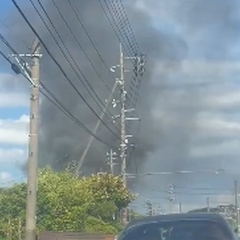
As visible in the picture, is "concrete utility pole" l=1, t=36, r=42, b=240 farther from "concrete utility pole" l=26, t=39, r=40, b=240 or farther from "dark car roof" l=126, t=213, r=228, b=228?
"dark car roof" l=126, t=213, r=228, b=228

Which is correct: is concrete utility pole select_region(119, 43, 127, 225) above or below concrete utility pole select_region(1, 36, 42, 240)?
above

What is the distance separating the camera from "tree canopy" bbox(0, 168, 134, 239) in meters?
49.6

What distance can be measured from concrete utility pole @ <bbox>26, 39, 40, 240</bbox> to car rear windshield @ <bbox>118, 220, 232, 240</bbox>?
61.0 feet

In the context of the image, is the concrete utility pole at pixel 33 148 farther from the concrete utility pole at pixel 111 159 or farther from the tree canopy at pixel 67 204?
the concrete utility pole at pixel 111 159

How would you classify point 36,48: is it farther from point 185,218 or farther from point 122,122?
point 122,122

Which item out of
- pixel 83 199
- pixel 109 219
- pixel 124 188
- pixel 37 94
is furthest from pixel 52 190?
pixel 37 94

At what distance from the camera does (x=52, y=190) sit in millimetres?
51625

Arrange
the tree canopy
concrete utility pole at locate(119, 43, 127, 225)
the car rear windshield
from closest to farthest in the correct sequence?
1. the car rear windshield
2. the tree canopy
3. concrete utility pole at locate(119, 43, 127, 225)

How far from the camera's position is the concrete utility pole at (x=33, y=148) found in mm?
29953

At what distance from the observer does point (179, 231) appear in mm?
11219

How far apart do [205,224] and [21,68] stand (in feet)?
62.9

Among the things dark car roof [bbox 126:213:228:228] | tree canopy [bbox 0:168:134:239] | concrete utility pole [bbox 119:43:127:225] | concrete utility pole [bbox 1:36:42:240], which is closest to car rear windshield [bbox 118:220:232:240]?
dark car roof [bbox 126:213:228:228]

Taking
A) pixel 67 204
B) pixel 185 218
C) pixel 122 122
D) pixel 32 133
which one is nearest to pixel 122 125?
pixel 122 122

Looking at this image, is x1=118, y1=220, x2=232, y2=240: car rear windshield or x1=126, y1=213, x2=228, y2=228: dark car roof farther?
x1=126, y1=213, x2=228, y2=228: dark car roof
